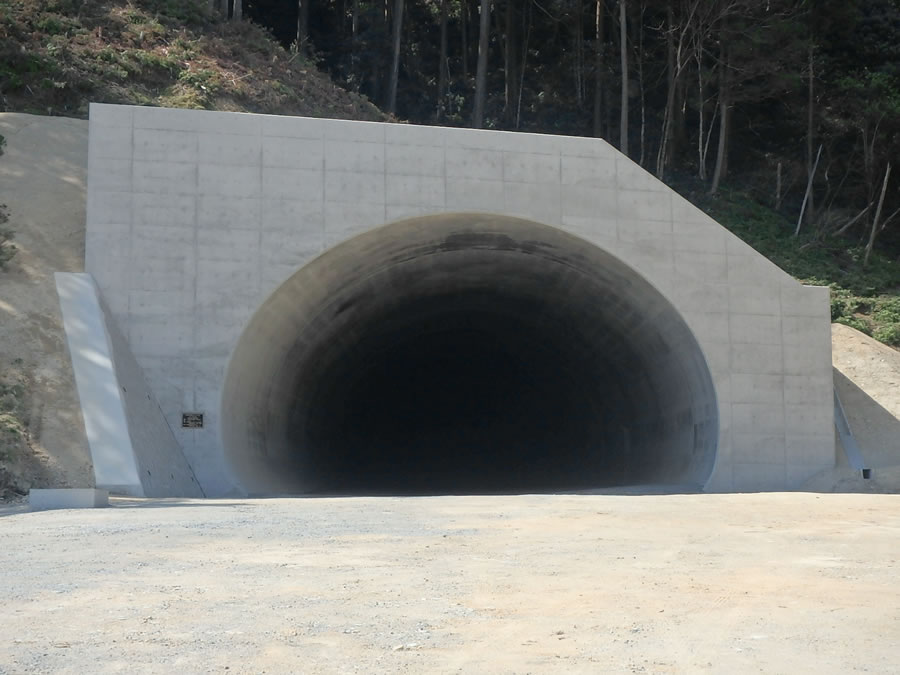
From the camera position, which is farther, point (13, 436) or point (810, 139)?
point (810, 139)

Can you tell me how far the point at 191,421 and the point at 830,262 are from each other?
63.7 ft

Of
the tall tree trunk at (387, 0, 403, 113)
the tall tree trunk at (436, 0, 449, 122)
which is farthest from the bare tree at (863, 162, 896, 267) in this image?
the tall tree trunk at (387, 0, 403, 113)

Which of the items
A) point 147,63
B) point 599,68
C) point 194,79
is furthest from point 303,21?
point 194,79

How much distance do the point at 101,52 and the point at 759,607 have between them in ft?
90.7

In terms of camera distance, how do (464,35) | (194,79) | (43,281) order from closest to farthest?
1. (43,281)
2. (194,79)
3. (464,35)

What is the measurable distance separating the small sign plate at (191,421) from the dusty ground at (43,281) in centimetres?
181

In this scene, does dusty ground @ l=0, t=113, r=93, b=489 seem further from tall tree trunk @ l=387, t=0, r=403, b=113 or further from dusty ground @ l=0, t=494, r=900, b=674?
tall tree trunk @ l=387, t=0, r=403, b=113

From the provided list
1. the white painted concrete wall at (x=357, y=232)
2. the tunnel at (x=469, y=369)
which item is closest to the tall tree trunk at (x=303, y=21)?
the tunnel at (x=469, y=369)

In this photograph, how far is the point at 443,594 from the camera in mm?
7188

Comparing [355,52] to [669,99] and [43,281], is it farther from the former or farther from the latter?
[43,281]

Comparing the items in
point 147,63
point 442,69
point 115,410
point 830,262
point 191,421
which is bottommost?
point 191,421

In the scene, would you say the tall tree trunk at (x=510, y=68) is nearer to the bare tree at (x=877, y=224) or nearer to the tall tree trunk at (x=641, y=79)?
the tall tree trunk at (x=641, y=79)

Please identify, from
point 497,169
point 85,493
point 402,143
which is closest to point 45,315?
point 85,493

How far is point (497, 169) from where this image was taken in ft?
60.8
